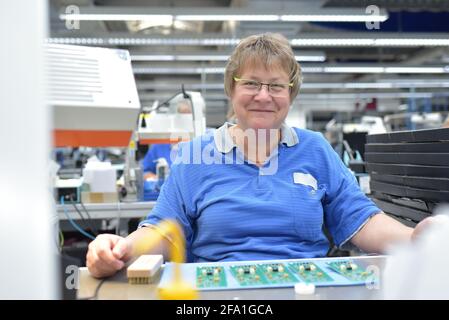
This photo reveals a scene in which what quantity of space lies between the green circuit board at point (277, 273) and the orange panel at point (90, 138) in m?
0.35

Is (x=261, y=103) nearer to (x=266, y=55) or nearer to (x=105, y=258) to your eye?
(x=266, y=55)

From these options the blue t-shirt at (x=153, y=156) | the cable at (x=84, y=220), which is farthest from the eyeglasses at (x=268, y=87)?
the blue t-shirt at (x=153, y=156)

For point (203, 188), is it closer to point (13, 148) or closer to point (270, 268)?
point (270, 268)

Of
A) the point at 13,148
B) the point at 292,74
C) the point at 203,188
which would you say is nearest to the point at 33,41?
the point at 13,148

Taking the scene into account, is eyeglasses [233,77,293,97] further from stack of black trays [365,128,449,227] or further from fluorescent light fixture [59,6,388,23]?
fluorescent light fixture [59,6,388,23]

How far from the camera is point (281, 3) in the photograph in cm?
547

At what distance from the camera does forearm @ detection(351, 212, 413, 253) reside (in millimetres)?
1052

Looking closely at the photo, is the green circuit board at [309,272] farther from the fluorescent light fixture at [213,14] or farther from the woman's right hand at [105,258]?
the fluorescent light fixture at [213,14]

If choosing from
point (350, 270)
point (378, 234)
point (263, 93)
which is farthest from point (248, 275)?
point (263, 93)

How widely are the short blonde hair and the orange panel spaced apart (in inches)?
21.2

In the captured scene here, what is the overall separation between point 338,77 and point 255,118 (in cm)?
1104

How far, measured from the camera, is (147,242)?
1.04 m

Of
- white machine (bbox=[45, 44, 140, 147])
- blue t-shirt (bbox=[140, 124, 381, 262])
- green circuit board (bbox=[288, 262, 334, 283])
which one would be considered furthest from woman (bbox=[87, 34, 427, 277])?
white machine (bbox=[45, 44, 140, 147])

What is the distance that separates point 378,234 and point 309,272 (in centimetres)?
40
